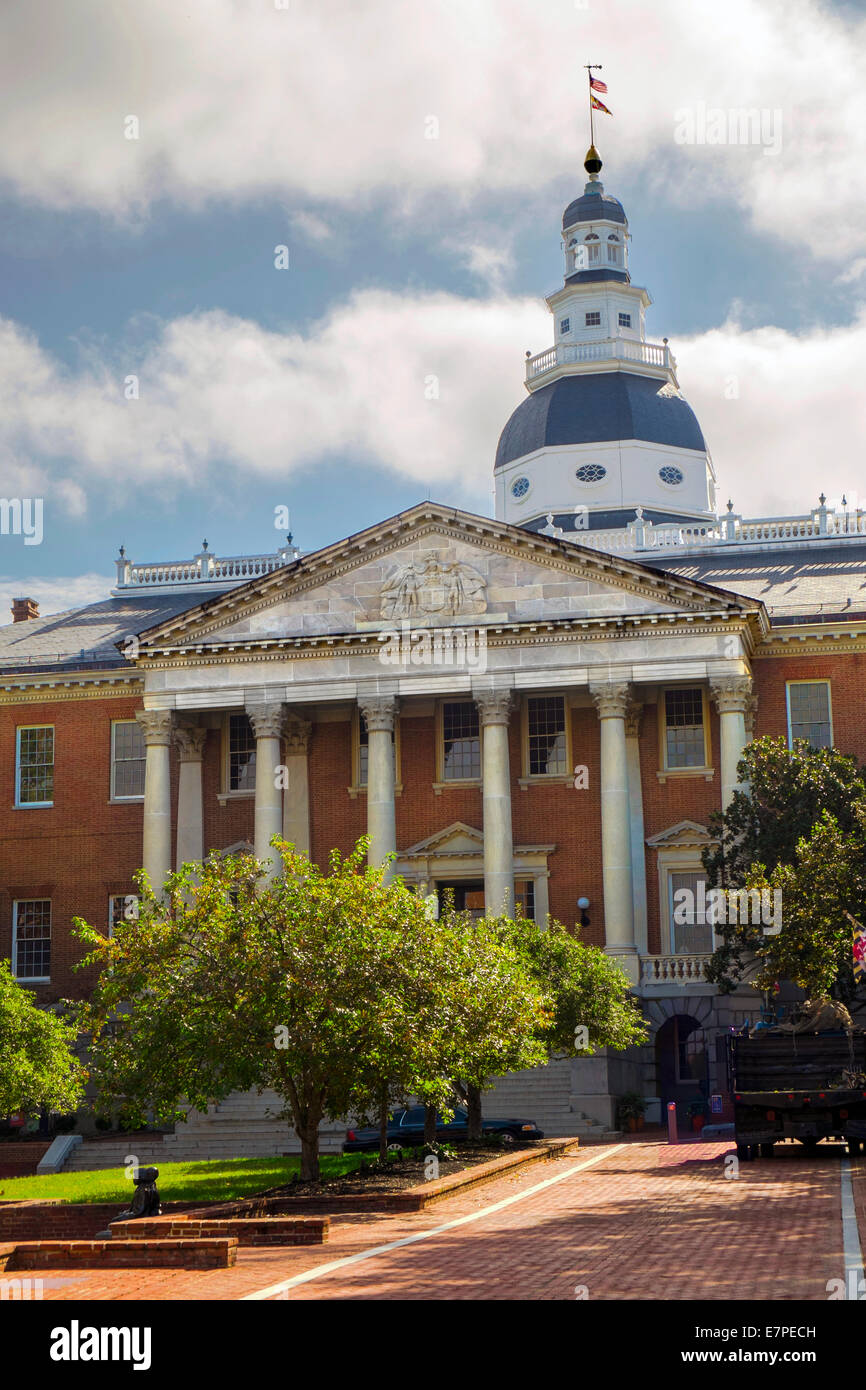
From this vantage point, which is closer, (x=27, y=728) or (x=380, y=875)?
(x=380, y=875)

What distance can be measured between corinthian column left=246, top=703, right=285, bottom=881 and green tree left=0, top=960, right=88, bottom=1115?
11.7 metres

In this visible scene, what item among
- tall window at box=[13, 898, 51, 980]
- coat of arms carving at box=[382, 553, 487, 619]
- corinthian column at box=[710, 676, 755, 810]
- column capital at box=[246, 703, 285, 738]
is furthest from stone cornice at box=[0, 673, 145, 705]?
corinthian column at box=[710, 676, 755, 810]

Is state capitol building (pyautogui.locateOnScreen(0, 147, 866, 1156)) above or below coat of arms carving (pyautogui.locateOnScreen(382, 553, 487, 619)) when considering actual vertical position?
below

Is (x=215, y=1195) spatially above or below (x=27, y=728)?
below

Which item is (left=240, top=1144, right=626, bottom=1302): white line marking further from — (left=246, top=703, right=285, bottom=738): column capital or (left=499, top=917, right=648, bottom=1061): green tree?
(left=246, top=703, right=285, bottom=738): column capital

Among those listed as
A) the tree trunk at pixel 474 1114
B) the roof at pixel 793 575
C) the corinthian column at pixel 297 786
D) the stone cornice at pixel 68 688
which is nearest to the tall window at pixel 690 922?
the roof at pixel 793 575

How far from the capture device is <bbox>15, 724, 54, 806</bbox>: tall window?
2114 inches

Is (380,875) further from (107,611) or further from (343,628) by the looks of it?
(107,611)

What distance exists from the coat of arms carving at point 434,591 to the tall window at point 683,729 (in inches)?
262

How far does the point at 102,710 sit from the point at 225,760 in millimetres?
4498

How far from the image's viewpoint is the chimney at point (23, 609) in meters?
62.0

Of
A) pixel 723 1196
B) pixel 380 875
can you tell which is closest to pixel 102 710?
pixel 380 875

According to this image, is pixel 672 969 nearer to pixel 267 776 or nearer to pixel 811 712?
pixel 811 712

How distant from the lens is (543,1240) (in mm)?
17781
